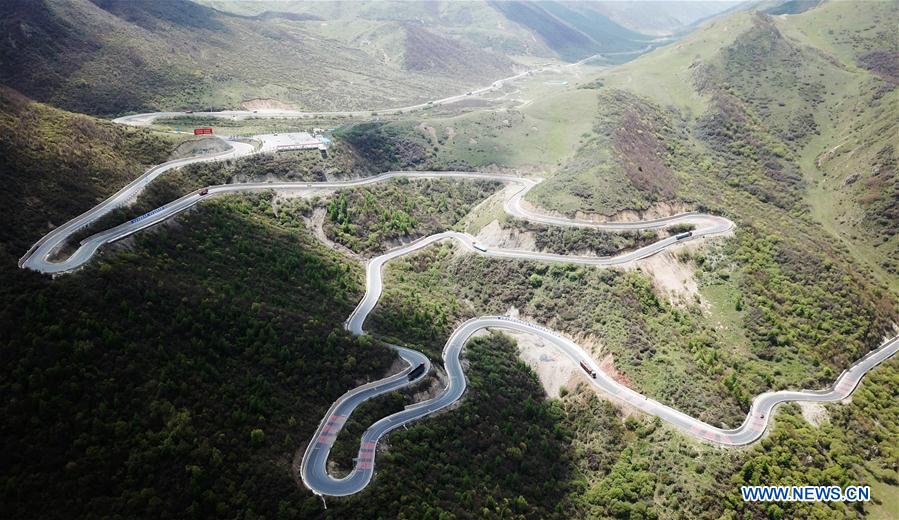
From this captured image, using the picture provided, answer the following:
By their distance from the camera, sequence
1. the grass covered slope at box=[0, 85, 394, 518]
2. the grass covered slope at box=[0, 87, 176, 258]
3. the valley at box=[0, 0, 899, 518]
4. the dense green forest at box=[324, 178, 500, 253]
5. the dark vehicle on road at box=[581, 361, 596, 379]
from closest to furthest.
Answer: the grass covered slope at box=[0, 85, 394, 518]
the valley at box=[0, 0, 899, 518]
the grass covered slope at box=[0, 87, 176, 258]
the dark vehicle on road at box=[581, 361, 596, 379]
the dense green forest at box=[324, 178, 500, 253]

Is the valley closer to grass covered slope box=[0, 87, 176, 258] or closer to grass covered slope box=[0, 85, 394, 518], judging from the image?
grass covered slope box=[0, 85, 394, 518]

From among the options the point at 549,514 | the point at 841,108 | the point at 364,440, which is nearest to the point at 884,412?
the point at 549,514

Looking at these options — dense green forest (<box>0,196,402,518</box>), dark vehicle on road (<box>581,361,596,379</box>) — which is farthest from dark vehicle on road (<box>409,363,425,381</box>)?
dark vehicle on road (<box>581,361,596,379</box>)

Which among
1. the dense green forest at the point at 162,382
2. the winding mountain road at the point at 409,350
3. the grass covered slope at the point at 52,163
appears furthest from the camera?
the grass covered slope at the point at 52,163

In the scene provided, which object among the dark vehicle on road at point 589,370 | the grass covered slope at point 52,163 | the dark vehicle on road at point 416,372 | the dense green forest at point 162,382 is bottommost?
the dark vehicle on road at point 589,370

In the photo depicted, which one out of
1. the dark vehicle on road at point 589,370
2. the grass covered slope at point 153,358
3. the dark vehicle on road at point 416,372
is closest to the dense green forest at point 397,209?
the grass covered slope at point 153,358

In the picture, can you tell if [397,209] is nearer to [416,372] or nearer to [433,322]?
[433,322]

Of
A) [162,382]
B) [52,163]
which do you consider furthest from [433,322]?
[52,163]

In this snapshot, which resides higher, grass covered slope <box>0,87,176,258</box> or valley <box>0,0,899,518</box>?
grass covered slope <box>0,87,176,258</box>

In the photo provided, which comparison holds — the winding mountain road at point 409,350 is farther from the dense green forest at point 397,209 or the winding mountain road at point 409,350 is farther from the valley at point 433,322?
the dense green forest at point 397,209
